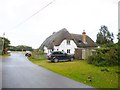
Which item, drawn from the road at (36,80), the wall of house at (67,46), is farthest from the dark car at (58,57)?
the wall of house at (67,46)

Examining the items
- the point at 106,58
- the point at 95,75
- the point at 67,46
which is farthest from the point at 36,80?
the point at 67,46

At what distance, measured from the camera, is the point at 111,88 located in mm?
13727

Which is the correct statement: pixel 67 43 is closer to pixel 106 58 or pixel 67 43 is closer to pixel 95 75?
pixel 106 58

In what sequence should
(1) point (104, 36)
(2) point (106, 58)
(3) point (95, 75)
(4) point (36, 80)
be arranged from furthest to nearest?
(1) point (104, 36)
(2) point (106, 58)
(3) point (95, 75)
(4) point (36, 80)

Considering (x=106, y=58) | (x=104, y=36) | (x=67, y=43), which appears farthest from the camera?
(x=104, y=36)

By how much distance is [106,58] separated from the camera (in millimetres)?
29531

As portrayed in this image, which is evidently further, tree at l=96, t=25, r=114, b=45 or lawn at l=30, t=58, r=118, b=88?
tree at l=96, t=25, r=114, b=45

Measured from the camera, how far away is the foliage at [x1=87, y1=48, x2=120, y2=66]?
95.3ft

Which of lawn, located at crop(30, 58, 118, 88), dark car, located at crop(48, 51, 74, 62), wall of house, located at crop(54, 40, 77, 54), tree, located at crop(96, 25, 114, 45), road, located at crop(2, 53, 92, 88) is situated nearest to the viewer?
road, located at crop(2, 53, 92, 88)

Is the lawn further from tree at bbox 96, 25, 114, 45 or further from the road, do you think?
tree at bbox 96, 25, 114, 45

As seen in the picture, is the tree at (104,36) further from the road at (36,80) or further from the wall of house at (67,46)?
the road at (36,80)

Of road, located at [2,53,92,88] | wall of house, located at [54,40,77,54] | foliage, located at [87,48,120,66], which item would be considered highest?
wall of house, located at [54,40,77,54]

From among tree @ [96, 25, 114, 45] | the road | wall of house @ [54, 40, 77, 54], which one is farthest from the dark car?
tree @ [96, 25, 114, 45]

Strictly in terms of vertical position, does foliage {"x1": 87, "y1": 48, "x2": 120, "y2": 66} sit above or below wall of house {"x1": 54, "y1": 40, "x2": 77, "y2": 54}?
below
